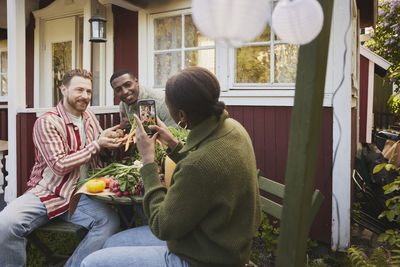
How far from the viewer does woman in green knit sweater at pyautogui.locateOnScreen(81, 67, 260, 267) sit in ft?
4.56

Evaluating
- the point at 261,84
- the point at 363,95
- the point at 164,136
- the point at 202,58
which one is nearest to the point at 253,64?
the point at 261,84

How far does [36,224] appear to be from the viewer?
8.50 ft

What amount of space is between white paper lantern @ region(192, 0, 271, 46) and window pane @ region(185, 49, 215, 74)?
3228 mm

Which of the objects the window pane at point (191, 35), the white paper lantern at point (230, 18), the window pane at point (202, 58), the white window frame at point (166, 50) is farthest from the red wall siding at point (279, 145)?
the white paper lantern at point (230, 18)

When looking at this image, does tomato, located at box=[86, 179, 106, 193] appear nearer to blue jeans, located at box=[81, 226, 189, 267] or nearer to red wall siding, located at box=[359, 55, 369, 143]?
blue jeans, located at box=[81, 226, 189, 267]

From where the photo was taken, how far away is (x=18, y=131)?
3803 millimetres

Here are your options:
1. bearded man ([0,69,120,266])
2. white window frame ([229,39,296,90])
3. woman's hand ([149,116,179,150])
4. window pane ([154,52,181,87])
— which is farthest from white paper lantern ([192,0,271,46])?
window pane ([154,52,181,87])

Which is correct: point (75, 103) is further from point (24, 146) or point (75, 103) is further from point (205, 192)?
point (205, 192)

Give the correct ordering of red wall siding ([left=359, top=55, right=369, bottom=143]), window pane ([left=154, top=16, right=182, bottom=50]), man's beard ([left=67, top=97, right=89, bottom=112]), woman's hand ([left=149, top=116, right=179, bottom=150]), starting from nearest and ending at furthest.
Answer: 1. woman's hand ([left=149, top=116, right=179, bottom=150])
2. man's beard ([left=67, top=97, right=89, bottom=112])
3. window pane ([left=154, top=16, right=182, bottom=50])
4. red wall siding ([left=359, top=55, right=369, bottom=143])

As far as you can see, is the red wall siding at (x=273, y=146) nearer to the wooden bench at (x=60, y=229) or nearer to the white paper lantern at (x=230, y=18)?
the wooden bench at (x=60, y=229)

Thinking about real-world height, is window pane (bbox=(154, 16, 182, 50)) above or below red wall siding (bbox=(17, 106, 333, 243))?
above

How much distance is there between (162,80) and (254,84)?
1433mm

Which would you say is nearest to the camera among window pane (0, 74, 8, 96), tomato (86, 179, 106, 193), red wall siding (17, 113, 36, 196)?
tomato (86, 179, 106, 193)

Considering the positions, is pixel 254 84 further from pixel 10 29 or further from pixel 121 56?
pixel 10 29
